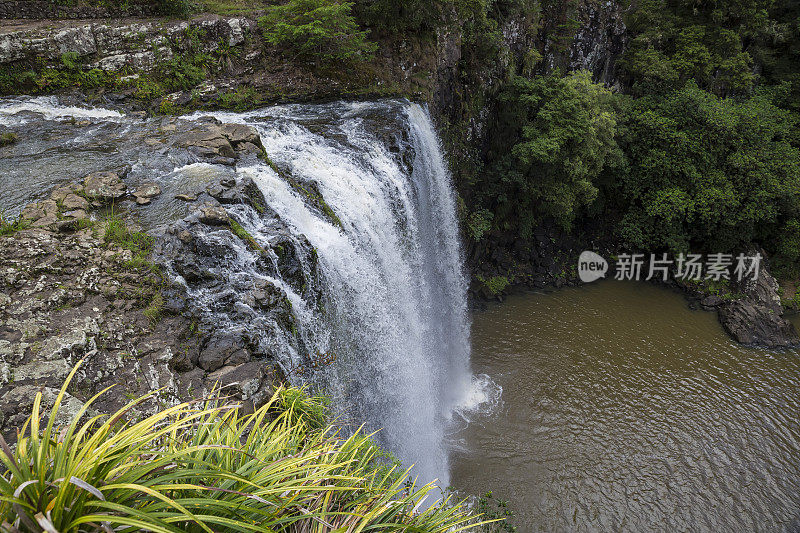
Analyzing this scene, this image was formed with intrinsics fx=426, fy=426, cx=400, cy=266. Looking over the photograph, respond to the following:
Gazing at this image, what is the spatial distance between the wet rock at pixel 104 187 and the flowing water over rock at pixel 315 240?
0.26m

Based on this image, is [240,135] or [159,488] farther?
[240,135]

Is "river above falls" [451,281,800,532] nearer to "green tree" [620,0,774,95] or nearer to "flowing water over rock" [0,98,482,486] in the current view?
"flowing water over rock" [0,98,482,486]

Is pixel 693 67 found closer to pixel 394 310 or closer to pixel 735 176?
pixel 735 176

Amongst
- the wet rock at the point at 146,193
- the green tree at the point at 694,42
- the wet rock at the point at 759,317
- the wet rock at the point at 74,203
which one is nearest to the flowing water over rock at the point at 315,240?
the wet rock at the point at 146,193

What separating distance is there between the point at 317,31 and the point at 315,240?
5.93 meters

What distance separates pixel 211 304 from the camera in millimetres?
4629

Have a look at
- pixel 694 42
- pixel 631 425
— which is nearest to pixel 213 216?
pixel 631 425

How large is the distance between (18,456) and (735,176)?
55.9ft

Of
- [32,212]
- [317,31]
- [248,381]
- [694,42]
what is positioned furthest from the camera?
[694,42]

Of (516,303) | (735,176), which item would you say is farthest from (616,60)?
(516,303)

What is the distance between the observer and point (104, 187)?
5.82 m

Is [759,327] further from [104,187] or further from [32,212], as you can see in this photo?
[32,212]

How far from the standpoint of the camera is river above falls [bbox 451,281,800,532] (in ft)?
26.6

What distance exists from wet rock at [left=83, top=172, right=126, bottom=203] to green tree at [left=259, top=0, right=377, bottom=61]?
18.8ft
